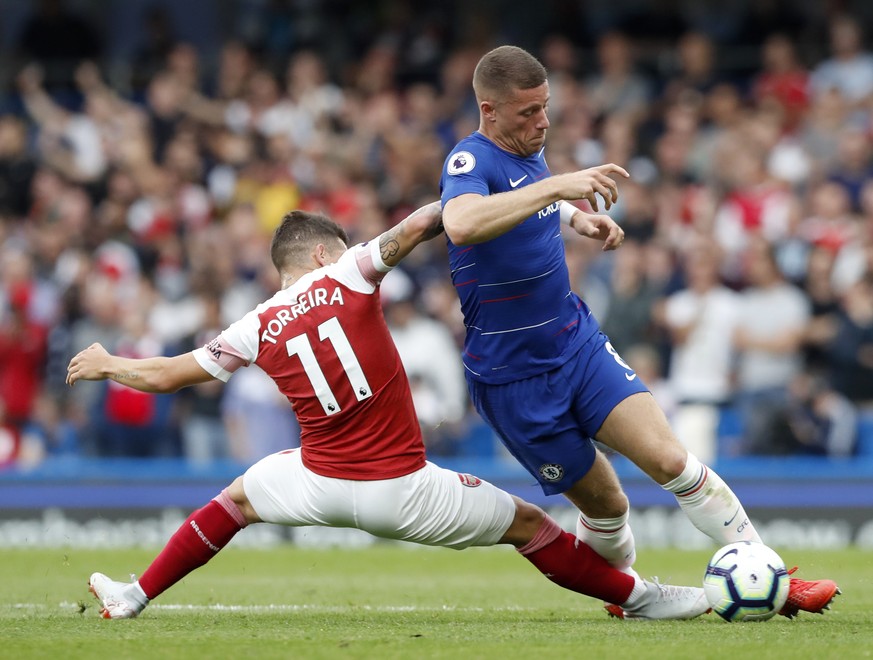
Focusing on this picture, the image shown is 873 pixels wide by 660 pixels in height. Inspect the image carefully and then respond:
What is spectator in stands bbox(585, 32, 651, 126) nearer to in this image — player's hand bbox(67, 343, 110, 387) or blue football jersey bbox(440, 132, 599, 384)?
blue football jersey bbox(440, 132, 599, 384)

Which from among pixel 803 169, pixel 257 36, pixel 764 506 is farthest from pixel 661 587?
pixel 257 36

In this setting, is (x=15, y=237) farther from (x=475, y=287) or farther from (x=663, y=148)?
(x=475, y=287)

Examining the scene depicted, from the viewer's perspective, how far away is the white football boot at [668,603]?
A: 7.06 meters

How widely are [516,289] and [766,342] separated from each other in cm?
678

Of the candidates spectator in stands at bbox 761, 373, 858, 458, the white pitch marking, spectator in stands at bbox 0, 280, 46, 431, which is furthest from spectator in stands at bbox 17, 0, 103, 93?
the white pitch marking

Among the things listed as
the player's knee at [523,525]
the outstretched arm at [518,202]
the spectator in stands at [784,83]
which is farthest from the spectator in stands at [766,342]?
the outstretched arm at [518,202]

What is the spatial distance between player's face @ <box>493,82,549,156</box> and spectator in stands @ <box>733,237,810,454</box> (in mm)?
6646

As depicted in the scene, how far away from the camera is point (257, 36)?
63.1 feet

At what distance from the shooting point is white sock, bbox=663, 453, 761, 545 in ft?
21.6

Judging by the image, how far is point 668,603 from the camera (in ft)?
23.2

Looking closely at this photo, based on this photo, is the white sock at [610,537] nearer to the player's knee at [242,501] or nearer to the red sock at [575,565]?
the red sock at [575,565]

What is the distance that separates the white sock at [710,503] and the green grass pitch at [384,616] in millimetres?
451

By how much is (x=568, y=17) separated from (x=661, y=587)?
40.2 feet

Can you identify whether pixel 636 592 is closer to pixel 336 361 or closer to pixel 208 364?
pixel 336 361
